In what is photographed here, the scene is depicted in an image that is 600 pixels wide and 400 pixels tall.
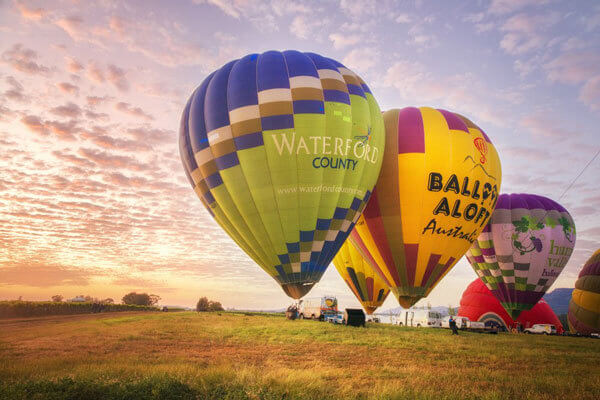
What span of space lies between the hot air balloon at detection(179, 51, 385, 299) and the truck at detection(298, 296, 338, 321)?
21.1m

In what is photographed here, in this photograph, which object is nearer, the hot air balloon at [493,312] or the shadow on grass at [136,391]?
the shadow on grass at [136,391]

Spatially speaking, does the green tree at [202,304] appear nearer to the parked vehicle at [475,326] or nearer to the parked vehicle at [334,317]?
the parked vehicle at [334,317]

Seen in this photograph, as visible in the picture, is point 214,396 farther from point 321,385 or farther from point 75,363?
point 75,363

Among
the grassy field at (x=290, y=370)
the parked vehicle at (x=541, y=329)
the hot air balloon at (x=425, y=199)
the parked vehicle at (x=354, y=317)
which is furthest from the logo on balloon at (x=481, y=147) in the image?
the parked vehicle at (x=541, y=329)

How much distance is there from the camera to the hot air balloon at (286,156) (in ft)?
59.3

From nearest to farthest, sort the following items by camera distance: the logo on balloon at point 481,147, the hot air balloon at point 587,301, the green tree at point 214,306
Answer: the logo on balloon at point 481,147 → the hot air balloon at point 587,301 → the green tree at point 214,306

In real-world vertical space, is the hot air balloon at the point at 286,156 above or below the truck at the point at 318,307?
above

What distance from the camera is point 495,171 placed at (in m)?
24.6

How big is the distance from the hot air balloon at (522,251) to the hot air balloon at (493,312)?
300cm

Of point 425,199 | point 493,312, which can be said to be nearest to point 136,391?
point 425,199

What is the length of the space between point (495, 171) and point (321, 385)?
19526 millimetres

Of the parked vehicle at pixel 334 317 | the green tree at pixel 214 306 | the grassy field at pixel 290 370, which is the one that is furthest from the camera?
the green tree at pixel 214 306

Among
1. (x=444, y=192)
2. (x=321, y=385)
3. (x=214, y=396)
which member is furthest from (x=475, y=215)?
(x=214, y=396)

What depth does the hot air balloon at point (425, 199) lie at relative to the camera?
22.3 meters
